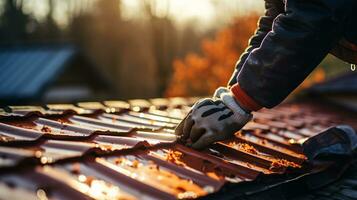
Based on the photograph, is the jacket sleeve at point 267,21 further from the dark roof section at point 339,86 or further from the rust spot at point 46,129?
the dark roof section at point 339,86

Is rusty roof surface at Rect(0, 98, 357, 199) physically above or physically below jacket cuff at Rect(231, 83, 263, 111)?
below

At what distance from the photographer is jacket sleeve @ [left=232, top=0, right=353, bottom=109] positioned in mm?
2053

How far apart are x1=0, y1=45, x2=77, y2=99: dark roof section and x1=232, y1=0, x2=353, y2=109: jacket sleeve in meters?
15.3

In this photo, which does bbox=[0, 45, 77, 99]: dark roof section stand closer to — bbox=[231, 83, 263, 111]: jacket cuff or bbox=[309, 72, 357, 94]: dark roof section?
bbox=[309, 72, 357, 94]: dark roof section

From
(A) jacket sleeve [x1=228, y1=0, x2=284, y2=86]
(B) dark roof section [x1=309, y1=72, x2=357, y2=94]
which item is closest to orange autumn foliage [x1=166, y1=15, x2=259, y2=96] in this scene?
(B) dark roof section [x1=309, y1=72, x2=357, y2=94]

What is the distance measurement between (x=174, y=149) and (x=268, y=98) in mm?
617

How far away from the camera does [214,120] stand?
233 centimetres

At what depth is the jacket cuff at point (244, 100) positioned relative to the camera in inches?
90.5

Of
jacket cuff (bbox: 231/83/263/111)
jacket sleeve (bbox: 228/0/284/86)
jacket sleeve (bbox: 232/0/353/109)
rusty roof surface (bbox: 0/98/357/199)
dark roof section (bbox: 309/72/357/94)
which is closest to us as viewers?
rusty roof surface (bbox: 0/98/357/199)

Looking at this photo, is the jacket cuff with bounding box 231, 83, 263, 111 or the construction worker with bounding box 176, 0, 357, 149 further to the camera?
the jacket cuff with bounding box 231, 83, 263, 111

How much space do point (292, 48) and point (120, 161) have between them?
3.42 feet

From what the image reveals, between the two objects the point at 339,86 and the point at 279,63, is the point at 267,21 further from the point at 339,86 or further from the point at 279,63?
the point at 339,86

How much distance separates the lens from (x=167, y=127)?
3.12m

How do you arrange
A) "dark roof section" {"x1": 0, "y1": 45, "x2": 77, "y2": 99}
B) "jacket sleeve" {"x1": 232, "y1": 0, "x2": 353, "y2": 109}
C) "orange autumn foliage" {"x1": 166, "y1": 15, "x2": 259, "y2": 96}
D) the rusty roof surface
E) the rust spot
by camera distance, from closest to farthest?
the rusty roof surface, "jacket sleeve" {"x1": 232, "y1": 0, "x2": 353, "y2": 109}, the rust spot, "dark roof section" {"x1": 0, "y1": 45, "x2": 77, "y2": 99}, "orange autumn foliage" {"x1": 166, "y1": 15, "x2": 259, "y2": 96}
